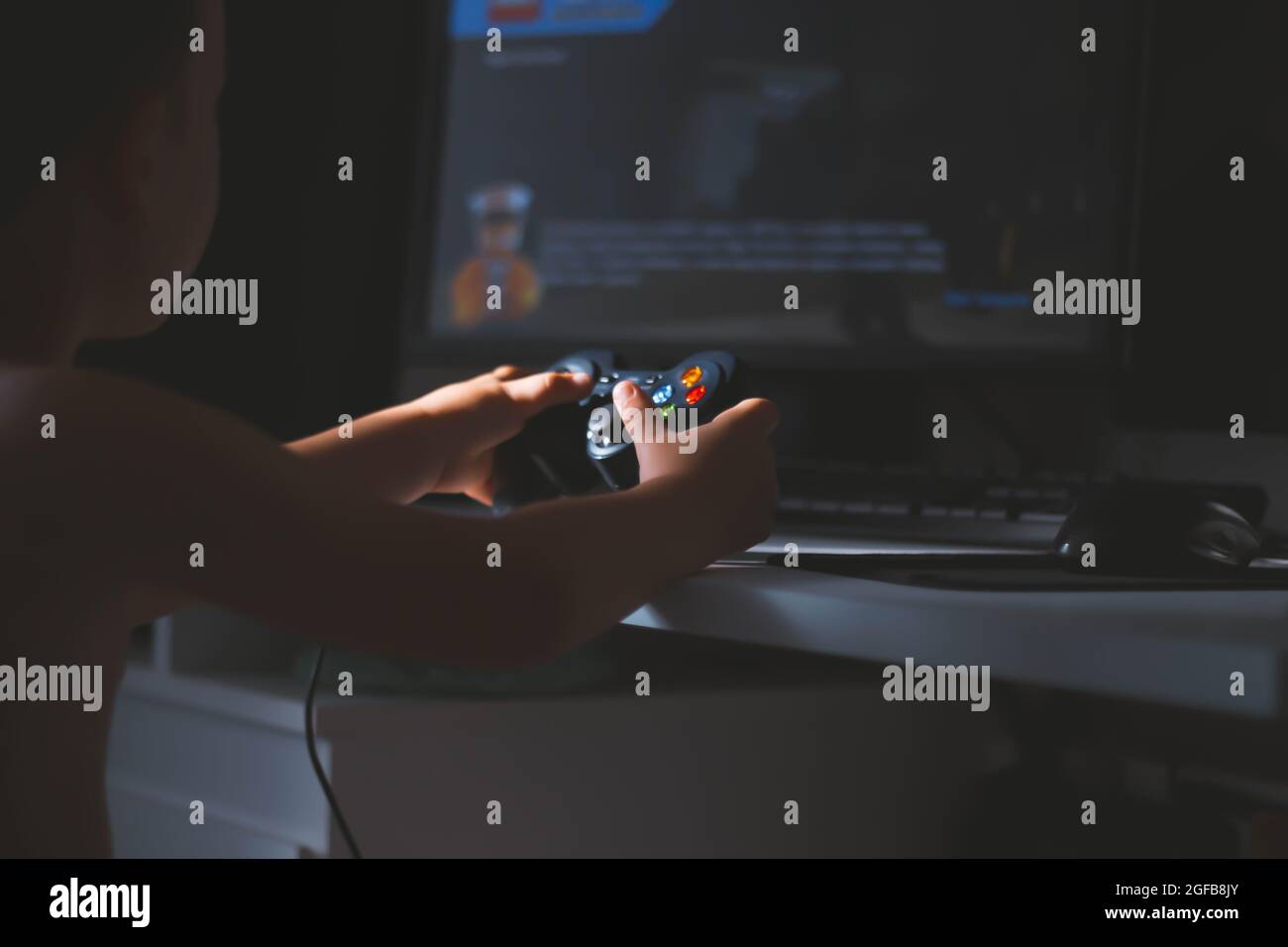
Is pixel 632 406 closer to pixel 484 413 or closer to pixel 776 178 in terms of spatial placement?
pixel 484 413

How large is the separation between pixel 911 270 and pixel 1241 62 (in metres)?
0.29

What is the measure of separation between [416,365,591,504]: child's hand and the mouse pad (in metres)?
0.24

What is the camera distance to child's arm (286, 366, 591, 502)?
88 centimetres

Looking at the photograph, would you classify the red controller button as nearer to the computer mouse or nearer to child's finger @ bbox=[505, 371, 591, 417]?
Result: child's finger @ bbox=[505, 371, 591, 417]

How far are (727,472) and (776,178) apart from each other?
0.54m

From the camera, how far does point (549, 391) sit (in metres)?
0.90

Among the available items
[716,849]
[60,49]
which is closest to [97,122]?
[60,49]

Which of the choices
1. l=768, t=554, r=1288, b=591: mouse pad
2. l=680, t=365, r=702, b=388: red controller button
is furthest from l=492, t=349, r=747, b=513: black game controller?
l=768, t=554, r=1288, b=591: mouse pad

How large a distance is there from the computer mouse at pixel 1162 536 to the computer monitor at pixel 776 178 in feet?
1.20

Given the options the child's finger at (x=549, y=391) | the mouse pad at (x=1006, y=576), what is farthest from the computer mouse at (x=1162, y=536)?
the child's finger at (x=549, y=391)

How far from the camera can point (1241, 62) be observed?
3.05ft

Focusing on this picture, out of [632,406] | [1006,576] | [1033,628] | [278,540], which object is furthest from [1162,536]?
[278,540]
